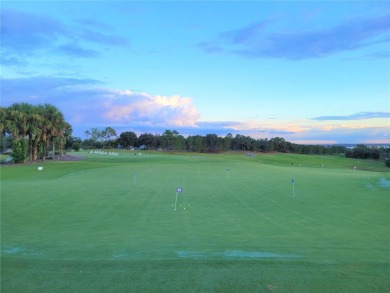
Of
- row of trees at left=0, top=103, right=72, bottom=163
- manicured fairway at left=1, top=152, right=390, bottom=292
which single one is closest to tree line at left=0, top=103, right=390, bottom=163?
row of trees at left=0, top=103, right=72, bottom=163

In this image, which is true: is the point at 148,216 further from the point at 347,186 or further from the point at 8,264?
the point at 347,186

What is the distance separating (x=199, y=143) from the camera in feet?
403

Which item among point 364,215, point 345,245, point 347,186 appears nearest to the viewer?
point 345,245

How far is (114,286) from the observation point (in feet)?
19.5

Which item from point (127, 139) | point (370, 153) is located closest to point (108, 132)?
point (127, 139)

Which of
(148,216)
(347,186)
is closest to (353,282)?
(148,216)

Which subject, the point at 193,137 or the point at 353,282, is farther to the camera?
the point at 193,137

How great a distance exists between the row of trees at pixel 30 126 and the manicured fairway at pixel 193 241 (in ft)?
95.3

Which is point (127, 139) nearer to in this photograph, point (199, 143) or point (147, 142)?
point (147, 142)

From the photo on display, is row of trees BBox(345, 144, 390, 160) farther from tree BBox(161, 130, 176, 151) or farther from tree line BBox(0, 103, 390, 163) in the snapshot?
tree BBox(161, 130, 176, 151)

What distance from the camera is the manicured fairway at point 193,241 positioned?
622 centimetres

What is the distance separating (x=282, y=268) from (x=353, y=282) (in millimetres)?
1232

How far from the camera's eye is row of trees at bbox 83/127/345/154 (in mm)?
123875

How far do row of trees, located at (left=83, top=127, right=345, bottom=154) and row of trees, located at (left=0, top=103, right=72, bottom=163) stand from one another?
222 feet
